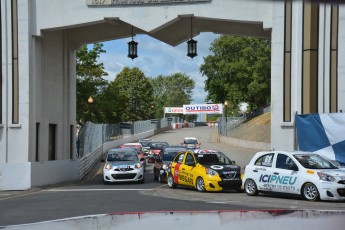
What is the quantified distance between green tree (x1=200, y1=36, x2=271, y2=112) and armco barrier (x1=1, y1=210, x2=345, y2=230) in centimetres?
6037

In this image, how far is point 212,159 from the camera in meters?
20.3

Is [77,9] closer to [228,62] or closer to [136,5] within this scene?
[136,5]

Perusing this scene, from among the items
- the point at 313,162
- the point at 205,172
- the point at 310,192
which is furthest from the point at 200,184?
the point at 310,192

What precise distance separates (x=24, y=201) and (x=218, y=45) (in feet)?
194

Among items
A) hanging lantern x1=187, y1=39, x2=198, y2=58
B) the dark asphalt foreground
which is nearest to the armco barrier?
the dark asphalt foreground

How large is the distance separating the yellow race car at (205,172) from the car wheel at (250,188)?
1.03 meters

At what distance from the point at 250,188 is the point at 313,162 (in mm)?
2363

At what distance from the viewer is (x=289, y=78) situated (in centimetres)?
2086

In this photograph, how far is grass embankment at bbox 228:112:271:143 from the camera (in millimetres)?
51531

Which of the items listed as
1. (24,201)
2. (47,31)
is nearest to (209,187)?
(24,201)

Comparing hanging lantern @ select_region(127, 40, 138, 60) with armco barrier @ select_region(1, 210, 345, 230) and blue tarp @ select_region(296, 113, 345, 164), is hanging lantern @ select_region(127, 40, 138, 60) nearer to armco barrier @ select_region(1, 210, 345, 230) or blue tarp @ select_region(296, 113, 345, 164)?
blue tarp @ select_region(296, 113, 345, 164)

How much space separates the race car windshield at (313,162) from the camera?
53.1 ft

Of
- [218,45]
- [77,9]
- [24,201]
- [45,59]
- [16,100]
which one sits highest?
[218,45]

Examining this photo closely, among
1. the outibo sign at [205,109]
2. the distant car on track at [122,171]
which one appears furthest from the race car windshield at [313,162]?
the outibo sign at [205,109]
